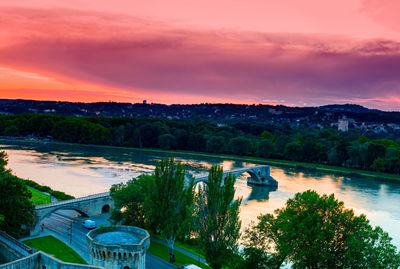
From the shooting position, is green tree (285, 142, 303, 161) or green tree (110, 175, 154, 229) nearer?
green tree (110, 175, 154, 229)

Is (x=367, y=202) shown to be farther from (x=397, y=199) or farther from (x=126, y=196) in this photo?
(x=126, y=196)

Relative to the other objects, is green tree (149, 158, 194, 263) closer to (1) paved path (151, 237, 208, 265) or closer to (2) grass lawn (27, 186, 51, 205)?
(1) paved path (151, 237, 208, 265)

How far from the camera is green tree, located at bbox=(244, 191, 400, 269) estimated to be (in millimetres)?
26141

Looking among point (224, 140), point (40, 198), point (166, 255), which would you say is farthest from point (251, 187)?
point (224, 140)

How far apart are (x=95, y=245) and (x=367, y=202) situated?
54.0m

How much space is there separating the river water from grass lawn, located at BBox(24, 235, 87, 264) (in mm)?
22747

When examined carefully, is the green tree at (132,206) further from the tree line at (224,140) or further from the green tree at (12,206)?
the tree line at (224,140)

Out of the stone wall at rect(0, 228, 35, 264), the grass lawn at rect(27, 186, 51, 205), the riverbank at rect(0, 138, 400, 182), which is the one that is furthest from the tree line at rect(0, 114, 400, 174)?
the stone wall at rect(0, 228, 35, 264)

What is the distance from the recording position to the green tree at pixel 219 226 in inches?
1133

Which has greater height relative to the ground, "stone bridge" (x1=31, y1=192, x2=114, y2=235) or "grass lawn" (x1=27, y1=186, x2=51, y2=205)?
"stone bridge" (x1=31, y1=192, x2=114, y2=235)

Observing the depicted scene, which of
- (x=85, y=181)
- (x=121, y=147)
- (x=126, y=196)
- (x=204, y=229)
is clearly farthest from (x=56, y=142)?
(x=204, y=229)

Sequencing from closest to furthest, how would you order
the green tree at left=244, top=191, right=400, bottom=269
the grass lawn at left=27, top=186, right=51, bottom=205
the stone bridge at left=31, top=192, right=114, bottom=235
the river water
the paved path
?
the green tree at left=244, top=191, right=400, bottom=269, the paved path, the stone bridge at left=31, top=192, right=114, bottom=235, the grass lawn at left=27, top=186, right=51, bottom=205, the river water

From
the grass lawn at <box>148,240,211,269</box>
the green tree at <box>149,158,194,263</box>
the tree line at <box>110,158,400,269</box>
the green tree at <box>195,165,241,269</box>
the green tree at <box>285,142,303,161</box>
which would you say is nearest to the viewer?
the tree line at <box>110,158,400,269</box>

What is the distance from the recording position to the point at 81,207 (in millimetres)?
40125
